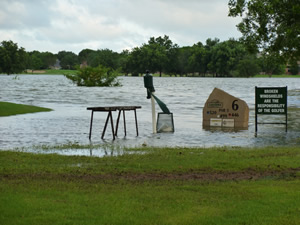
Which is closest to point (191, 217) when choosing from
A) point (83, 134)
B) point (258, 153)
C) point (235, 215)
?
point (235, 215)

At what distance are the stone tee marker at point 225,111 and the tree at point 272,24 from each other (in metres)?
11.0

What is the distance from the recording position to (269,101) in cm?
1977

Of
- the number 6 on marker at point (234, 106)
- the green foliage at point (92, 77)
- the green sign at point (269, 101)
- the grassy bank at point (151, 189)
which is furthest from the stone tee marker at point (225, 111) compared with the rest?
the green foliage at point (92, 77)

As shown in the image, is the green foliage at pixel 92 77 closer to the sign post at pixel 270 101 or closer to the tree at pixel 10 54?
the sign post at pixel 270 101

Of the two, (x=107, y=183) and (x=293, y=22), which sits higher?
(x=293, y=22)

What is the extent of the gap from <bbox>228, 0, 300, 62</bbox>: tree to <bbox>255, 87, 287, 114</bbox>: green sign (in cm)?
1247

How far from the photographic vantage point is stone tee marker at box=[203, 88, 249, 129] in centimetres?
2177

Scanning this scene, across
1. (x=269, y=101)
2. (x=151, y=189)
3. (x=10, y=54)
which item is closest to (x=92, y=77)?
(x=269, y=101)

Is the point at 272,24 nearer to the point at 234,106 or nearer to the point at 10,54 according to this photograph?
the point at 234,106

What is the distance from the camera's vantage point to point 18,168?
35.2 ft

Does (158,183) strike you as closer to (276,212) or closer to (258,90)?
(276,212)

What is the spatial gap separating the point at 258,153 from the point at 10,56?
18955 cm

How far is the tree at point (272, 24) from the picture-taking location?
32594 millimetres

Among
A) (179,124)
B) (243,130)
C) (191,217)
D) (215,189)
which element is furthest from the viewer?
(179,124)
